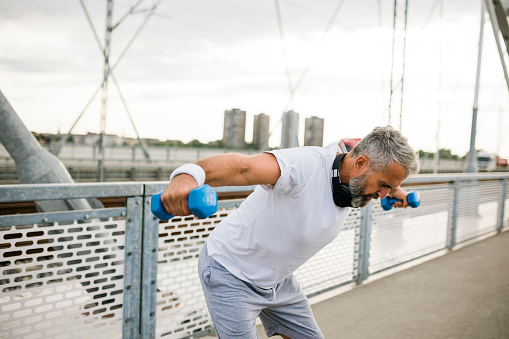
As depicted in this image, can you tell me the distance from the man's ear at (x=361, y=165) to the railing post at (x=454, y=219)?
549 centimetres

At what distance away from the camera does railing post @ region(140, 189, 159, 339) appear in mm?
2744

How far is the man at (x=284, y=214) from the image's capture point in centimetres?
181

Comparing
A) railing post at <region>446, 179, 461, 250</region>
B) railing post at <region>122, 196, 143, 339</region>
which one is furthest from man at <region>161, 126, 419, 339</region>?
railing post at <region>446, 179, 461, 250</region>

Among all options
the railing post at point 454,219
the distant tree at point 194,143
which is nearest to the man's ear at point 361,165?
the railing post at point 454,219

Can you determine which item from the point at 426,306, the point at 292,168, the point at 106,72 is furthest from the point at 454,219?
the point at 106,72

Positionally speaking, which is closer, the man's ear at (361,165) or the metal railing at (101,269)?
the man's ear at (361,165)

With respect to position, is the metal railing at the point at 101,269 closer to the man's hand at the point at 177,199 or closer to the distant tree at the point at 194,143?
the man's hand at the point at 177,199

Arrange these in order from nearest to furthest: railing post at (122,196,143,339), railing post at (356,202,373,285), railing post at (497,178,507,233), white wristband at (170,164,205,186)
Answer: white wristband at (170,164,205,186) → railing post at (122,196,143,339) → railing post at (356,202,373,285) → railing post at (497,178,507,233)

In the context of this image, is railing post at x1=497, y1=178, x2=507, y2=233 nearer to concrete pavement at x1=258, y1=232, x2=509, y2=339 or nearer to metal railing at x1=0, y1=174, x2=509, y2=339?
concrete pavement at x1=258, y1=232, x2=509, y2=339

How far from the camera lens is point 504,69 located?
24.0 feet

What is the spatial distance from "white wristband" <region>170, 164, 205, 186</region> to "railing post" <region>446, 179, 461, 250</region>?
6.18 metres

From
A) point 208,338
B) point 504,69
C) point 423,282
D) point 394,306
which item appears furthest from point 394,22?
point 208,338

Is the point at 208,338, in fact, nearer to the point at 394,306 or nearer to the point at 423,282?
the point at 394,306

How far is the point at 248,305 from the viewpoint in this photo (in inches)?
Result: 77.9
